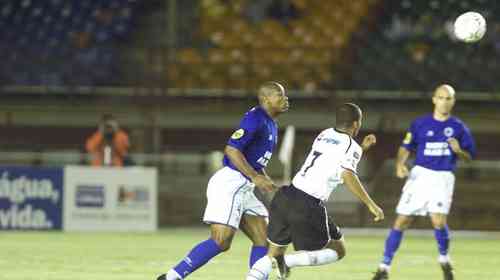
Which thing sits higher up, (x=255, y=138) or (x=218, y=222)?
(x=255, y=138)

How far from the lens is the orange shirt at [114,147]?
1953cm

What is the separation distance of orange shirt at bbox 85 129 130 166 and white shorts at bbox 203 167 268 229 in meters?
9.96

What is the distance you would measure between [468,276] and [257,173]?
12.8 ft

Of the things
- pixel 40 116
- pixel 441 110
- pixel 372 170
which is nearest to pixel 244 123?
pixel 441 110

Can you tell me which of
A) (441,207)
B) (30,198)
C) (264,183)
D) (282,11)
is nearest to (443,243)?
(441,207)

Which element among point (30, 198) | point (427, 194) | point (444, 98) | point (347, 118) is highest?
point (347, 118)

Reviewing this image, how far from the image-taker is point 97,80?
22891mm

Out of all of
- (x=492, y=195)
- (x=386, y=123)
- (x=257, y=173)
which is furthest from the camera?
(x=386, y=123)

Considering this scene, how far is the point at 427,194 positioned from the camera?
40.0ft

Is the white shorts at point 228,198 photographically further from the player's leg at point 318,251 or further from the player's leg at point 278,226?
the player's leg at point 318,251

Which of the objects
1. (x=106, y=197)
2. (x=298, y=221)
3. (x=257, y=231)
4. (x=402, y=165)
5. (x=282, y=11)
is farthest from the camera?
(x=282, y=11)

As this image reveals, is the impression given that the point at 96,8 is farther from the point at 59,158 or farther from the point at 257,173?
the point at 257,173

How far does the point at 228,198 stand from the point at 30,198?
10.3 metres

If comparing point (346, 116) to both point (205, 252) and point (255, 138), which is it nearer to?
point (255, 138)
